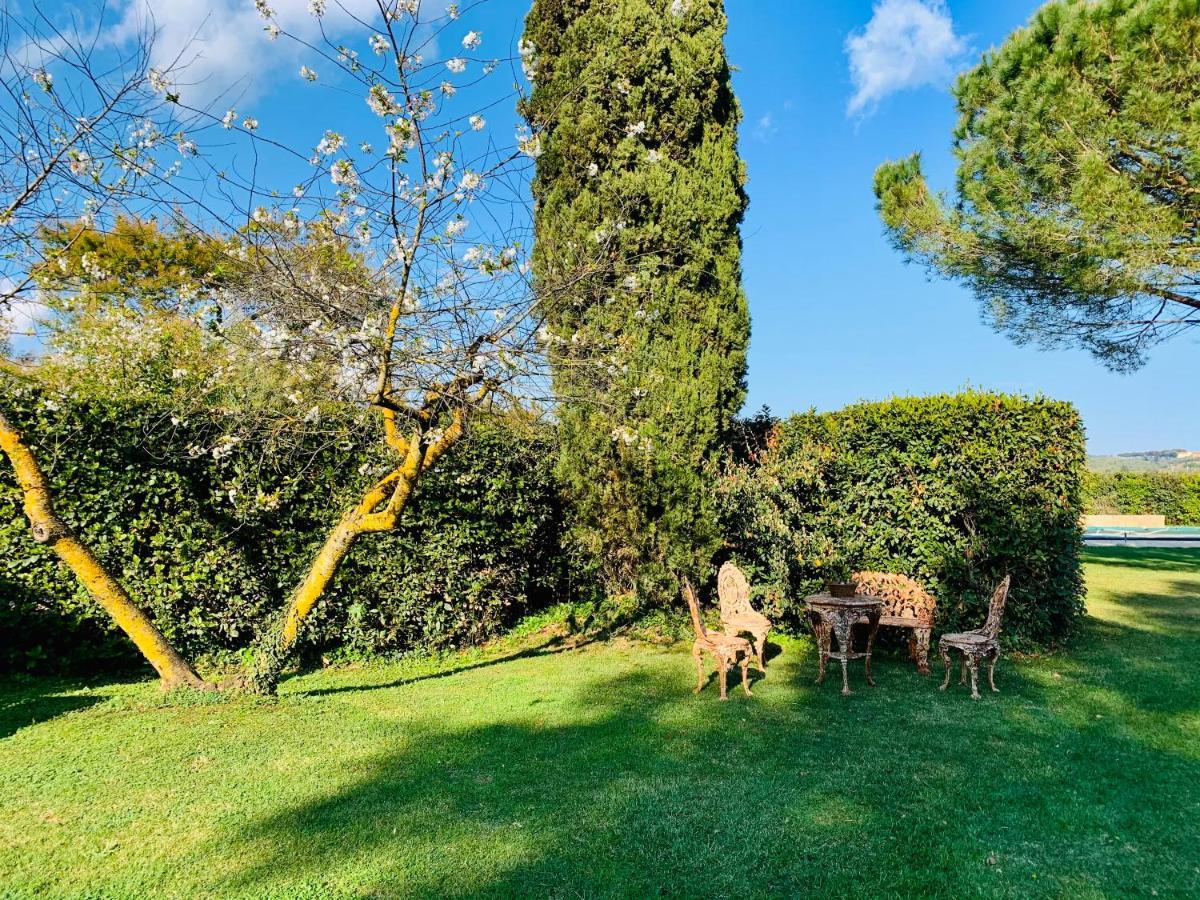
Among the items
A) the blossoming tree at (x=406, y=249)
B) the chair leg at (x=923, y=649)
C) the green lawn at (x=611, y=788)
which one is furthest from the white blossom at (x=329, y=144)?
the chair leg at (x=923, y=649)

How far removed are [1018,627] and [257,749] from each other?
21.8 ft

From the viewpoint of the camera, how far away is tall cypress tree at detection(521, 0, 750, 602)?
700cm

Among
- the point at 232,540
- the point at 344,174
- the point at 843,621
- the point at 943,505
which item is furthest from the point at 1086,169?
the point at 232,540

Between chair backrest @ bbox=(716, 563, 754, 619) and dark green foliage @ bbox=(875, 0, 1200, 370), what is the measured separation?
670cm

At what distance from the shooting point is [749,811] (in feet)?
10.9

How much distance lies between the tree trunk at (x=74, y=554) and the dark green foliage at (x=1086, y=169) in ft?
36.9

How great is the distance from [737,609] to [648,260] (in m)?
3.79

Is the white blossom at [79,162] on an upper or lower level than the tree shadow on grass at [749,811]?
upper

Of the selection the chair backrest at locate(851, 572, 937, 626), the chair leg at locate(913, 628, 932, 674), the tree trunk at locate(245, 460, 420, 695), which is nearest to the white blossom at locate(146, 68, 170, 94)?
the tree trunk at locate(245, 460, 420, 695)

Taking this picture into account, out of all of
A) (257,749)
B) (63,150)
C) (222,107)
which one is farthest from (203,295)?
(257,749)

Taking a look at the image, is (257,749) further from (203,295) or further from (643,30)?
(643,30)

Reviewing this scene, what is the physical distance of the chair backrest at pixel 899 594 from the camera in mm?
6020

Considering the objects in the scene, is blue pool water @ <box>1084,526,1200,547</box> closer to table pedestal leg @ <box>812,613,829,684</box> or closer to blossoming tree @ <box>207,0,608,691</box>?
table pedestal leg @ <box>812,613,829,684</box>

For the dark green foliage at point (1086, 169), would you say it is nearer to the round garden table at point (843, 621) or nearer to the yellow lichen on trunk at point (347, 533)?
the round garden table at point (843, 621)
